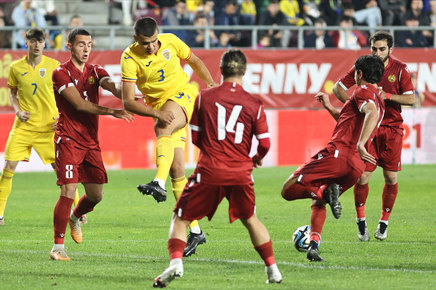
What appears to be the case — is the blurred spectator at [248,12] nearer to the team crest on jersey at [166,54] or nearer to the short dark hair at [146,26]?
the team crest on jersey at [166,54]

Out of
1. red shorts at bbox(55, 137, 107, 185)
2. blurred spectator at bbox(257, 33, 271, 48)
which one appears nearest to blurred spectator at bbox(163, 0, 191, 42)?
blurred spectator at bbox(257, 33, 271, 48)

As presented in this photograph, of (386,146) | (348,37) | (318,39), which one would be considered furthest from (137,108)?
(348,37)

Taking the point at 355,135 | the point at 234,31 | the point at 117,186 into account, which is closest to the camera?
the point at 355,135

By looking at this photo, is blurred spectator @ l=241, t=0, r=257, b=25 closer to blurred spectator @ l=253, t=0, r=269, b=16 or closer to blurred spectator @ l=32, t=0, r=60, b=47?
blurred spectator @ l=253, t=0, r=269, b=16

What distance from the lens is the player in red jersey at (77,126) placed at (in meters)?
8.37

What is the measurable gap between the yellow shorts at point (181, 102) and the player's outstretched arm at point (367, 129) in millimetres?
1807

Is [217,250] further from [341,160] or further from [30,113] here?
[30,113]

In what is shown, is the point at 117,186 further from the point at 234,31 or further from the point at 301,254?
the point at 301,254

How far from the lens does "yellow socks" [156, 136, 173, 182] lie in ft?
27.0

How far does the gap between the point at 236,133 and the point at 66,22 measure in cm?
1656

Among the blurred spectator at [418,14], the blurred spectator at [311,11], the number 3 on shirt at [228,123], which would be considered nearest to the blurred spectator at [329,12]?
the blurred spectator at [311,11]

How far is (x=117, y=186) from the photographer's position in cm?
1645

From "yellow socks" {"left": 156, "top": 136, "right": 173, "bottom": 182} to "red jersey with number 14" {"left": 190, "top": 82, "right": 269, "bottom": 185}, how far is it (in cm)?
150

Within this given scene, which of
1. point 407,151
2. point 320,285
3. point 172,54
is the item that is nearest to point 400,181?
point 407,151
